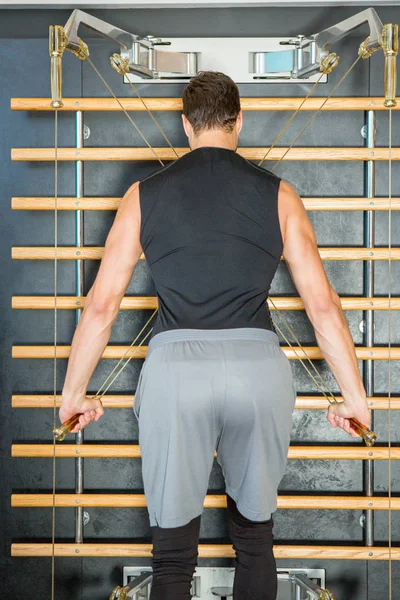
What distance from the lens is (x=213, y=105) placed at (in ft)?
5.53

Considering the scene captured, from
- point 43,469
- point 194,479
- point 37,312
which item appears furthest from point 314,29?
point 43,469

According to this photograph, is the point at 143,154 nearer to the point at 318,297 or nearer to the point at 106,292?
the point at 106,292

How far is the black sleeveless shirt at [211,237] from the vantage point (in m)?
1.59

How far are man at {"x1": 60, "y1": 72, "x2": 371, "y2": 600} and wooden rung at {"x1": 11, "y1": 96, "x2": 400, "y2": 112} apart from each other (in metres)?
0.57

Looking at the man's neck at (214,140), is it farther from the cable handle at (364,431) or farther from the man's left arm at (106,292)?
the cable handle at (364,431)

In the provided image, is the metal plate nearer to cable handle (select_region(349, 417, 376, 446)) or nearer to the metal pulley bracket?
the metal pulley bracket

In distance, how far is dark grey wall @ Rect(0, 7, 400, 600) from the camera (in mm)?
2369

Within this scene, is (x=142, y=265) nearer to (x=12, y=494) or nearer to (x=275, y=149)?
(x=275, y=149)

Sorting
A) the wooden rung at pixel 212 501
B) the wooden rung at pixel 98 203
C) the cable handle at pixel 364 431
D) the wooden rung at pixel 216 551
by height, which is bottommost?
the wooden rung at pixel 216 551

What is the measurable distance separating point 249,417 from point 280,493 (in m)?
0.94

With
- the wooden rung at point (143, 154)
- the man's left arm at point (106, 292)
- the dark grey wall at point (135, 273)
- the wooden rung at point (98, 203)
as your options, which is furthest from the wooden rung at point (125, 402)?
the wooden rung at point (143, 154)

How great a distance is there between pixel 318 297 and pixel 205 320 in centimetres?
32

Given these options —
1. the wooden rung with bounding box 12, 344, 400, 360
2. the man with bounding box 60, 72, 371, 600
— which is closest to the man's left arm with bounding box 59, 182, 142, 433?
the man with bounding box 60, 72, 371, 600

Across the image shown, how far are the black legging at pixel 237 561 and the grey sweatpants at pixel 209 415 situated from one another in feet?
0.18
